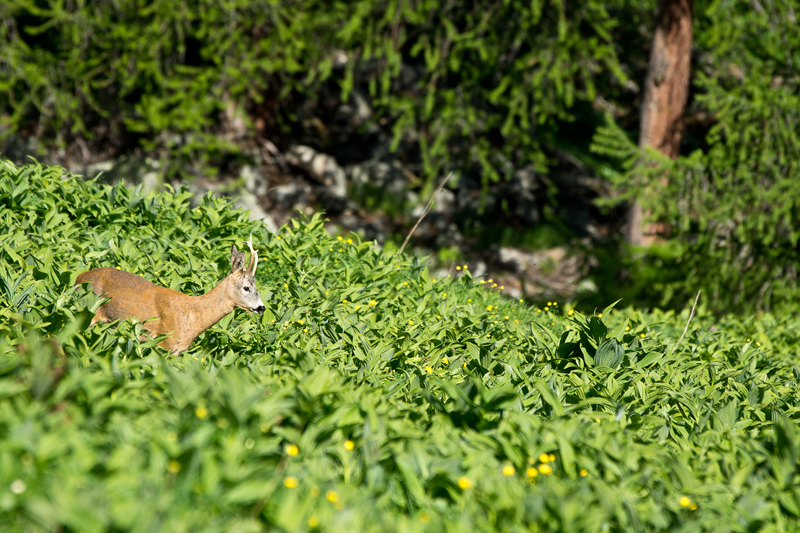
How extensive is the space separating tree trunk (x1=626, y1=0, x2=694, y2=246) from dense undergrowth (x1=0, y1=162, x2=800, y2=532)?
250 inches

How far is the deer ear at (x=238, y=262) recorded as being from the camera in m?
4.23

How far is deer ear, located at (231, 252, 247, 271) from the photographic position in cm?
423

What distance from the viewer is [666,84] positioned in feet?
36.9

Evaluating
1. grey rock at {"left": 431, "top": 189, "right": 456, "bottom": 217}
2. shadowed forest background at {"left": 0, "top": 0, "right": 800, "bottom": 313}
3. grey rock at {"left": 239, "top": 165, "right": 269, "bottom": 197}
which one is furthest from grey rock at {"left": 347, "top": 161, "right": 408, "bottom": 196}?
grey rock at {"left": 239, "top": 165, "right": 269, "bottom": 197}

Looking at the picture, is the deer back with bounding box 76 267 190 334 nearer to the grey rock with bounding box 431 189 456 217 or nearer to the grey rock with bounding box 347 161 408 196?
the grey rock with bounding box 347 161 408 196

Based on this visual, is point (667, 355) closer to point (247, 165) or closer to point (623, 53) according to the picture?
point (247, 165)

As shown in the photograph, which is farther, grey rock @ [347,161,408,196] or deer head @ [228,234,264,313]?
grey rock @ [347,161,408,196]

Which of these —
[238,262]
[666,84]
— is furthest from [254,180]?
[238,262]

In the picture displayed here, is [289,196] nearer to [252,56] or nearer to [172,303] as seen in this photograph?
[252,56]

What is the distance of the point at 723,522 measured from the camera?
2475mm

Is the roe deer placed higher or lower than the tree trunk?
lower

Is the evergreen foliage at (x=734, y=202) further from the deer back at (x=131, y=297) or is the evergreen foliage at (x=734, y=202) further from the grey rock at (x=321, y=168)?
the deer back at (x=131, y=297)

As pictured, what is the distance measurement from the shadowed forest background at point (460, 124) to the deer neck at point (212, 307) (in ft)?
14.8

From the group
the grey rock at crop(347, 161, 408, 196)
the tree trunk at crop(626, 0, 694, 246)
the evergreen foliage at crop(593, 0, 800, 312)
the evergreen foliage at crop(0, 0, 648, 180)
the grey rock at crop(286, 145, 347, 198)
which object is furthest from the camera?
the grey rock at crop(347, 161, 408, 196)
